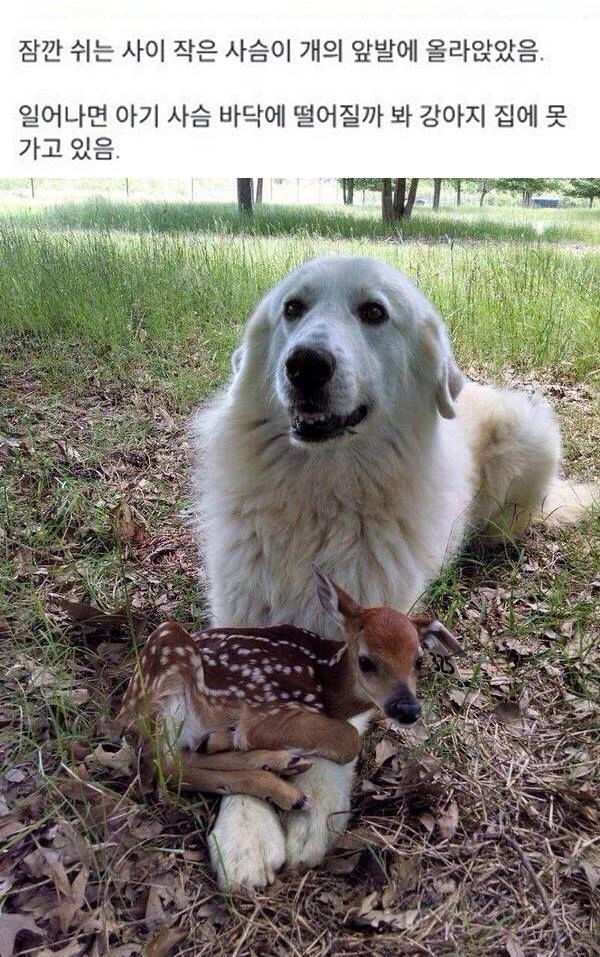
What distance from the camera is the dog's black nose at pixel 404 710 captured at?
1.56m

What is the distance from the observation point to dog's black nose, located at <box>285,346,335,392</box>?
1.87 metres

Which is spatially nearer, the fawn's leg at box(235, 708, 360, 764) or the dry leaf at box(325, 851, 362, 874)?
the dry leaf at box(325, 851, 362, 874)

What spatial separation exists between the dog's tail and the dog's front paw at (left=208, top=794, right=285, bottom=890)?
2150 mm

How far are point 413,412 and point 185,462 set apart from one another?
71.6 inches

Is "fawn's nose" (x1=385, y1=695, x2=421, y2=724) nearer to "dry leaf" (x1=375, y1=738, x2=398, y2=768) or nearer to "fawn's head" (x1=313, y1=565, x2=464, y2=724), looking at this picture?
"fawn's head" (x1=313, y1=565, x2=464, y2=724)

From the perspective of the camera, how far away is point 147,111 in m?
3.58

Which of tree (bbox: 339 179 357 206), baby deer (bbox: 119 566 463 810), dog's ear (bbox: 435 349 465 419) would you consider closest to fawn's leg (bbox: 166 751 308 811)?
baby deer (bbox: 119 566 463 810)

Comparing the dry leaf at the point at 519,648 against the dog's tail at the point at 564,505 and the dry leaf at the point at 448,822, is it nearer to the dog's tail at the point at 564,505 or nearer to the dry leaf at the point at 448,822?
the dry leaf at the point at 448,822

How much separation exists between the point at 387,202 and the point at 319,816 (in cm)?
798

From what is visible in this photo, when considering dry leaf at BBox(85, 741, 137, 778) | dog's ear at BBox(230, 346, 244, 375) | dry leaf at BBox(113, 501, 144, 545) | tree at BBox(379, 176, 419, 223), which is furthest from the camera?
tree at BBox(379, 176, 419, 223)

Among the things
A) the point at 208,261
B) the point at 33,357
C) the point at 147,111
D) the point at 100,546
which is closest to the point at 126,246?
the point at 208,261

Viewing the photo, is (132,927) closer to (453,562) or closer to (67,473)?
(453,562)

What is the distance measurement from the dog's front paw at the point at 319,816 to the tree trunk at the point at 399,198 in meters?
7.45

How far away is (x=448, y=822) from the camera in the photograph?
5.95 ft
